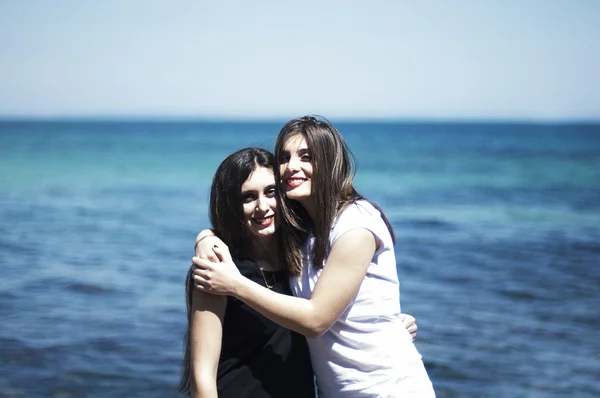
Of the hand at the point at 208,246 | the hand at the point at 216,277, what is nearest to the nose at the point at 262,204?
the hand at the point at 208,246

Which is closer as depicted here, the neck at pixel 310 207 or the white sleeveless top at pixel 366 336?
the white sleeveless top at pixel 366 336

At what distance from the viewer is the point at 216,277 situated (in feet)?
10.3

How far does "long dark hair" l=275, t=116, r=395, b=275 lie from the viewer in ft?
11.1

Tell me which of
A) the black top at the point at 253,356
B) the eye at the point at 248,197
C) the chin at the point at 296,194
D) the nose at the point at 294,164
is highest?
the nose at the point at 294,164

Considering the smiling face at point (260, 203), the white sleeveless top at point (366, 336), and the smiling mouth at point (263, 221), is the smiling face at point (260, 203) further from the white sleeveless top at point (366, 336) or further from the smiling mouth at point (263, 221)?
the white sleeveless top at point (366, 336)

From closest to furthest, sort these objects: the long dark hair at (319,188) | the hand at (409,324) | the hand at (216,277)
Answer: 1. the hand at (216,277)
2. the long dark hair at (319,188)
3. the hand at (409,324)

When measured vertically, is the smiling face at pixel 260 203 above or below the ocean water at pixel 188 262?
above

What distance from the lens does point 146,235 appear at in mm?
15266

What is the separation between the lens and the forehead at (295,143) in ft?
11.4

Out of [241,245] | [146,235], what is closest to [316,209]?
[241,245]

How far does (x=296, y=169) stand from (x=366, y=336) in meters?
0.79

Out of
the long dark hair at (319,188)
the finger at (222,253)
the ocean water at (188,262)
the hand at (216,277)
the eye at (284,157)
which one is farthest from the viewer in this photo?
the ocean water at (188,262)

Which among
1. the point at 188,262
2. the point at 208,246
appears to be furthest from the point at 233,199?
the point at 188,262

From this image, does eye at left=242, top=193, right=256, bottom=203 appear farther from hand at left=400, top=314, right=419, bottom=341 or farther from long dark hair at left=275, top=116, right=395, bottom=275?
hand at left=400, top=314, right=419, bottom=341
